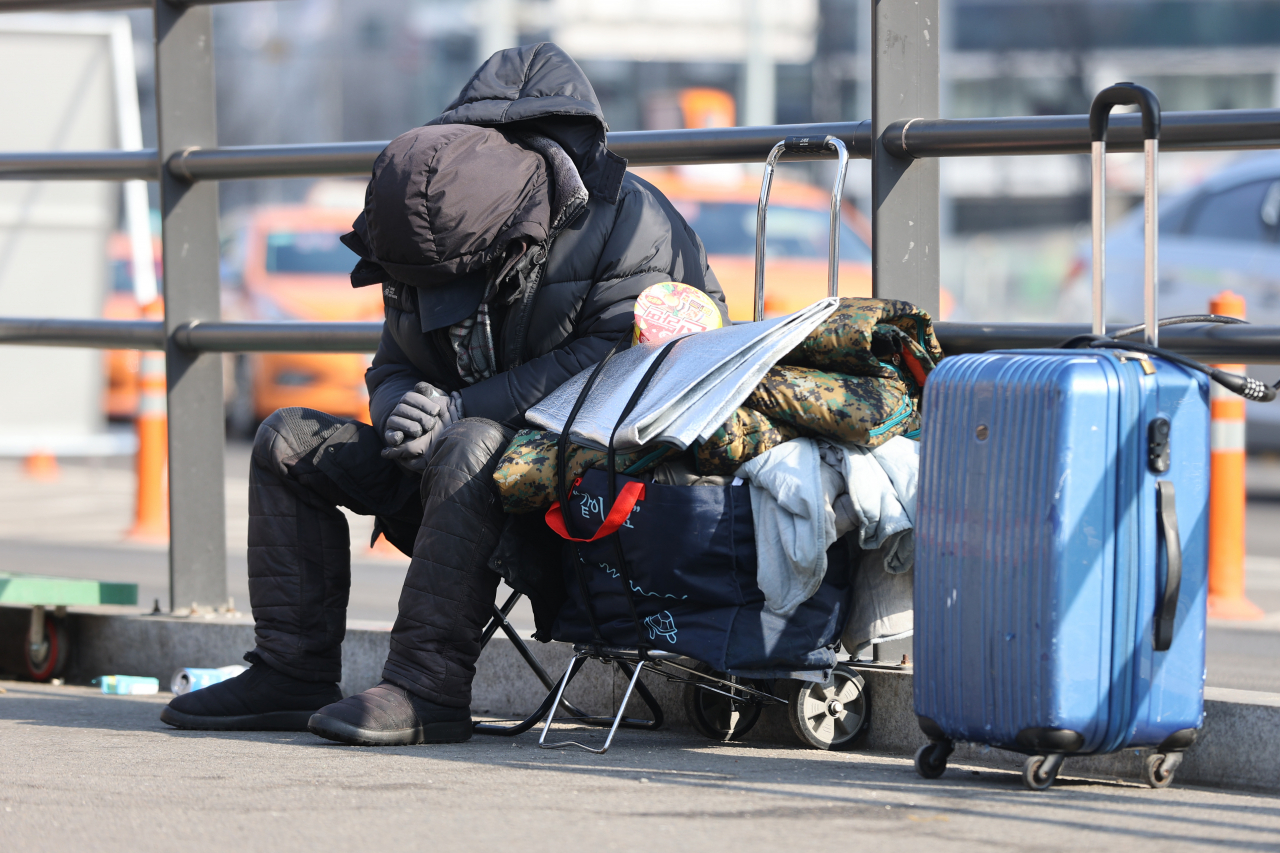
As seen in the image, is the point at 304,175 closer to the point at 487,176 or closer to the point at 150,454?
the point at 487,176

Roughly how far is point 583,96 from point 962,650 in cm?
140

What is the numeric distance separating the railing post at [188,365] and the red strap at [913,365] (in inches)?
78.4

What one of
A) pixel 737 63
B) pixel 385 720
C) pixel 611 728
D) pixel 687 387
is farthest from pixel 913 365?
pixel 737 63

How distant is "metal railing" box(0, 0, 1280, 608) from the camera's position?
11.2ft

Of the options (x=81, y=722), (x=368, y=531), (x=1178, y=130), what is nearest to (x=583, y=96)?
(x=1178, y=130)

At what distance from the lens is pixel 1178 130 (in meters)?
3.33

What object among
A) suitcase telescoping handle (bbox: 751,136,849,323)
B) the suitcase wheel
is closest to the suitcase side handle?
the suitcase wheel

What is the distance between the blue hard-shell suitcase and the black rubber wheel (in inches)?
4.5

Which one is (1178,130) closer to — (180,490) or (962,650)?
(962,650)

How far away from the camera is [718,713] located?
351 centimetres

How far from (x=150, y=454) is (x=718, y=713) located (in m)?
5.40

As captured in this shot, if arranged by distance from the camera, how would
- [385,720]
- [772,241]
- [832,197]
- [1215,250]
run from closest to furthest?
1. [385,720]
2. [832,197]
3. [1215,250]
4. [772,241]

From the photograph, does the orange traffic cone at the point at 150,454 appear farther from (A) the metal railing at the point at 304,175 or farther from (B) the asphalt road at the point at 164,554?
(A) the metal railing at the point at 304,175

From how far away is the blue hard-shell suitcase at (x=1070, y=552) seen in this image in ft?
8.96
